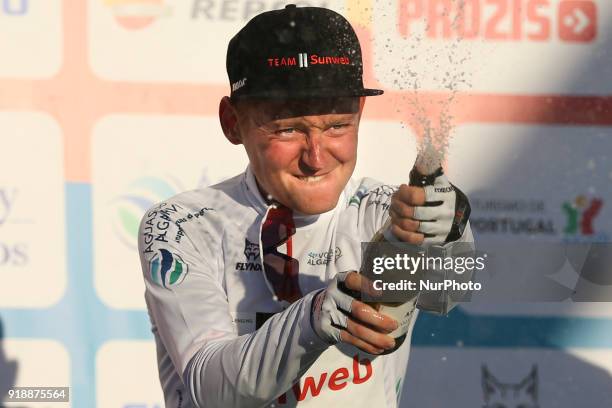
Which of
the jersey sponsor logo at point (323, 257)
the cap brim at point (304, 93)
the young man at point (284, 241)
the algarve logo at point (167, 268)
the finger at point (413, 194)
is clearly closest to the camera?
the finger at point (413, 194)

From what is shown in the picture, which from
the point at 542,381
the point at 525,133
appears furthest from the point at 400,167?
the point at 542,381

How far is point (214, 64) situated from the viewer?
251 cm

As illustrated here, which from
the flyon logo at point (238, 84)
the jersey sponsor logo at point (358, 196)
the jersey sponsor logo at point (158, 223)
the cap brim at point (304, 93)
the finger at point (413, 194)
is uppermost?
the flyon logo at point (238, 84)

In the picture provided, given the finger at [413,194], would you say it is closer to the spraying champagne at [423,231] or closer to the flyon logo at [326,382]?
the spraying champagne at [423,231]

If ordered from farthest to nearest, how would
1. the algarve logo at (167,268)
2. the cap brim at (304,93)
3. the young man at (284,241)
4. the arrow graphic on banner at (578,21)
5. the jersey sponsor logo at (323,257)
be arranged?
the arrow graphic on banner at (578,21)
the jersey sponsor logo at (323,257)
the algarve logo at (167,268)
the cap brim at (304,93)
the young man at (284,241)

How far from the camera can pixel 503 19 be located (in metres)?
2.58

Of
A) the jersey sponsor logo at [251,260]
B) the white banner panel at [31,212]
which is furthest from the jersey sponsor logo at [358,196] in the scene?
the white banner panel at [31,212]

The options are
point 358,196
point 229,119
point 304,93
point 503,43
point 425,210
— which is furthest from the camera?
point 503,43

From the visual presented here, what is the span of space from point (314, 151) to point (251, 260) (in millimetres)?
318

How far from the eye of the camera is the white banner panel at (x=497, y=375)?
2672 millimetres

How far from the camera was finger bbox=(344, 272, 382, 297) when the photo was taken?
123 centimetres

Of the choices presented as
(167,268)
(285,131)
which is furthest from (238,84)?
(167,268)

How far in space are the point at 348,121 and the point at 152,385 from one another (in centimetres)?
142

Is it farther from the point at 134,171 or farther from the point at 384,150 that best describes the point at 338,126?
the point at 134,171
